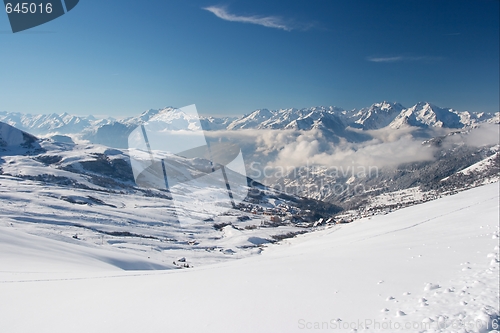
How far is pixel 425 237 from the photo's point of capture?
2109cm

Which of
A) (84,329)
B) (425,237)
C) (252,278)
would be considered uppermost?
(84,329)

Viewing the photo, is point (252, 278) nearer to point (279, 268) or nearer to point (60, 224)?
point (279, 268)

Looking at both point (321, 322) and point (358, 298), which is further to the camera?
point (358, 298)

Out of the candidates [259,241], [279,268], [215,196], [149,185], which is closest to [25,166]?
[149,185]

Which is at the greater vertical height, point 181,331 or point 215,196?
point 181,331

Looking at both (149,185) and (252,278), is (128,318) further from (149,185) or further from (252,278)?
(149,185)

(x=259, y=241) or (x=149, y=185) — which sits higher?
(x=259, y=241)

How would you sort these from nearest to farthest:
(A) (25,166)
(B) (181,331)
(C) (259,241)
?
1. (B) (181,331)
2. (C) (259,241)
3. (A) (25,166)

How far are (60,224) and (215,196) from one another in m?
113

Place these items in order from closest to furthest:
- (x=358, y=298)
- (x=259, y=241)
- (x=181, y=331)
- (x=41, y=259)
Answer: (x=181, y=331), (x=358, y=298), (x=41, y=259), (x=259, y=241)

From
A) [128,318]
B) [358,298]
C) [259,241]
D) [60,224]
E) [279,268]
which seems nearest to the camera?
[128,318]

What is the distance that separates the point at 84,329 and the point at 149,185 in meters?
174

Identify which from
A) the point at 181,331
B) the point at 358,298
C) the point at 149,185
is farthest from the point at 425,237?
the point at 149,185

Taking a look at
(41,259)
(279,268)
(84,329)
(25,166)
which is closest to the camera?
(84,329)
